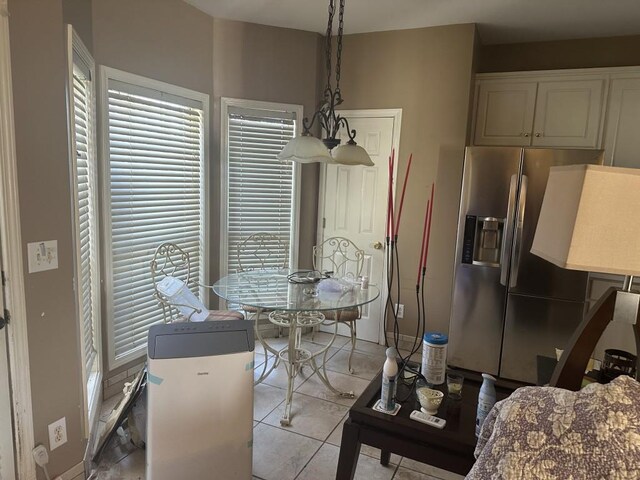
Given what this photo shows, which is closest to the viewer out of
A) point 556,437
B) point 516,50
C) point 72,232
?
point 556,437

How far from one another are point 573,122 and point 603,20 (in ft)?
2.44

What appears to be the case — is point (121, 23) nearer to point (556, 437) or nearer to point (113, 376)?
point (113, 376)

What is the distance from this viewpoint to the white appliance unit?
183 centimetres

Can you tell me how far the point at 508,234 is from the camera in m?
3.11

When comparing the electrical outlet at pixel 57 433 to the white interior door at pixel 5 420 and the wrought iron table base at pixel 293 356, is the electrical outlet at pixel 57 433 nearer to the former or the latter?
the white interior door at pixel 5 420

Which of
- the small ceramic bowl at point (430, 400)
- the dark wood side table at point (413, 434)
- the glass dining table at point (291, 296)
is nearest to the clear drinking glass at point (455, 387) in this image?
the dark wood side table at point (413, 434)

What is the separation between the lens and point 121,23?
8.80 feet

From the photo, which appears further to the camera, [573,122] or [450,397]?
[573,122]

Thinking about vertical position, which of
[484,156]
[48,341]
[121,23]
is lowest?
[48,341]

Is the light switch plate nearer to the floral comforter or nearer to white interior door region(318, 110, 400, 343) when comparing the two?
the floral comforter

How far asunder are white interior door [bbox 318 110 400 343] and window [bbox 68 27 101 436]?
2037 mm

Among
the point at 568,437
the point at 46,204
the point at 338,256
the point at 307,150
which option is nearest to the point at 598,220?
the point at 568,437

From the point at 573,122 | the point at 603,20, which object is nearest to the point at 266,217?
the point at 573,122

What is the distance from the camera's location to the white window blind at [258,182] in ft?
12.1
